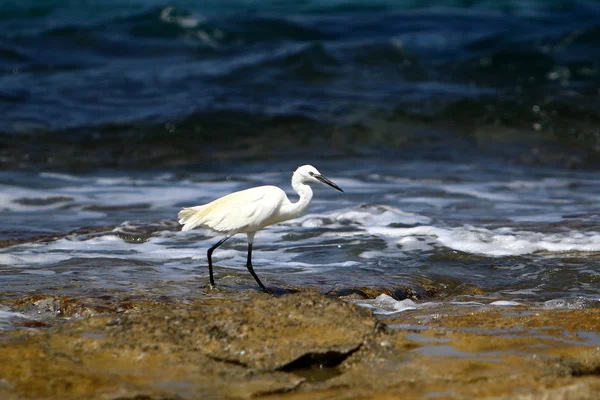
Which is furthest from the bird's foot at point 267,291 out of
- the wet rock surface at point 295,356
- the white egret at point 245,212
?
the wet rock surface at point 295,356

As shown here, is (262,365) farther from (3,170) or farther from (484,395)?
(3,170)

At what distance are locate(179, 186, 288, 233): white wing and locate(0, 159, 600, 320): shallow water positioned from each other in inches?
17.1

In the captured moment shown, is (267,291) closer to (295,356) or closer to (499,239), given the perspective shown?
(295,356)

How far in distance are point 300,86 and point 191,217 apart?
11140 mm

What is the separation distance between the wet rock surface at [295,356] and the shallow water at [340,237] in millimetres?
1388

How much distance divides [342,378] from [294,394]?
0.27 meters

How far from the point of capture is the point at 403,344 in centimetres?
400

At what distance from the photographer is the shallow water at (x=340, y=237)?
6070 millimetres

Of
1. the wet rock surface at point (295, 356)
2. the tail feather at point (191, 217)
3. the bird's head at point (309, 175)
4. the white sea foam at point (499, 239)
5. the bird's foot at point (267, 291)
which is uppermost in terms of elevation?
the bird's head at point (309, 175)

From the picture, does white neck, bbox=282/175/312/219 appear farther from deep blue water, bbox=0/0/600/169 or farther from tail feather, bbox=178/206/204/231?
deep blue water, bbox=0/0/600/169

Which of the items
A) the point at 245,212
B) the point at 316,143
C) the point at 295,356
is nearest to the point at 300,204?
the point at 245,212

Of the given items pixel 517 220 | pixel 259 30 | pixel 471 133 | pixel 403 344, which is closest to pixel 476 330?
pixel 403 344

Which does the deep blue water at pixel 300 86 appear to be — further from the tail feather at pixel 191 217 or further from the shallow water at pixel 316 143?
the tail feather at pixel 191 217

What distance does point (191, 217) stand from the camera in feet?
19.5
